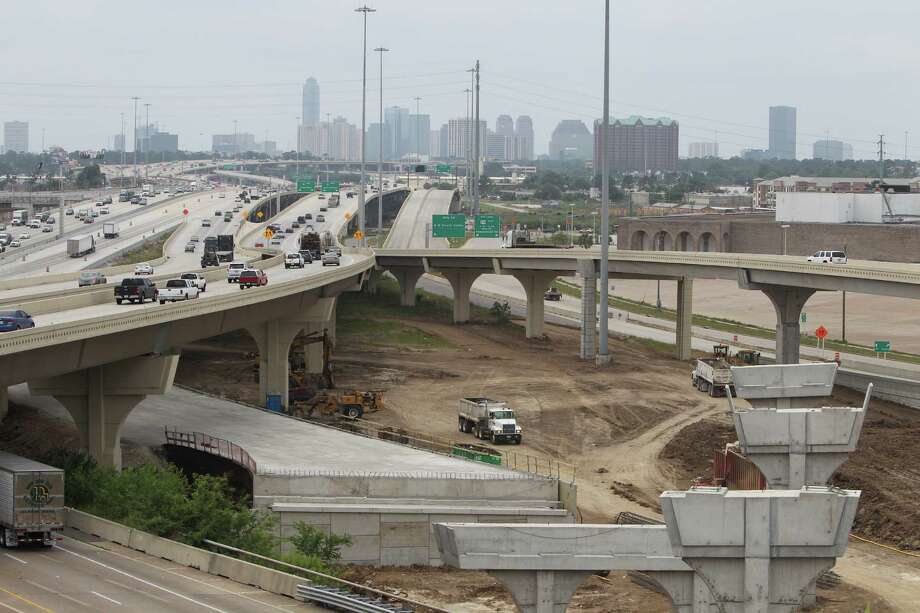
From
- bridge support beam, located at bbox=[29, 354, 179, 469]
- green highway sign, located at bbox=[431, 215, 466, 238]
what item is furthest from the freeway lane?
green highway sign, located at bbox=[431, 215, 466, 238]

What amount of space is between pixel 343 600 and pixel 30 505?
1176 centimetres

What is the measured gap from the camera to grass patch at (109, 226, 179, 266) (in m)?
130

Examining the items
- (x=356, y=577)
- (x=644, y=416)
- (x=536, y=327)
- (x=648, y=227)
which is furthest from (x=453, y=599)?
(x=648, y=227)

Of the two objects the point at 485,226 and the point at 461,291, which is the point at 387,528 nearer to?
the point at 461,291

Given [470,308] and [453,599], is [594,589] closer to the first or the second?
[453,599]

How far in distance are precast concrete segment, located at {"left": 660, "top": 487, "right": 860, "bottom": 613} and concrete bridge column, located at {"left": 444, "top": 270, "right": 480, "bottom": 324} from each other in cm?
9228

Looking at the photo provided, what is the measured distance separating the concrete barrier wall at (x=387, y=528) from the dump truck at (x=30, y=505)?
977 cm

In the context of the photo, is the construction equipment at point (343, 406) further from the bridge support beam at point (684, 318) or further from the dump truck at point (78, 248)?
the dump truck at point (78, 248)

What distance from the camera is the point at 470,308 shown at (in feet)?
423

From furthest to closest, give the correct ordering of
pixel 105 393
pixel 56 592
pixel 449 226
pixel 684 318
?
1. pixel 449 226
2. pixel 684 318
3. pixel 105 393
4. pixel 56 592

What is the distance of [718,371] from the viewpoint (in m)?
86.1

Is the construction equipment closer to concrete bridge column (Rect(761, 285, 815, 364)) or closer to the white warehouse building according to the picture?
concrete bridge column (Rect(761, 285, 815, 364))

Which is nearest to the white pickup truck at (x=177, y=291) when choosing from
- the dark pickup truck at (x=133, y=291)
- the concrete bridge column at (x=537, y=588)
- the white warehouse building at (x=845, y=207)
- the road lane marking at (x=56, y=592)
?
the dark pickup truck at (x=133, y=291)

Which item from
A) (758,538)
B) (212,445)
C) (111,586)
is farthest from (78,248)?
(758,538)
